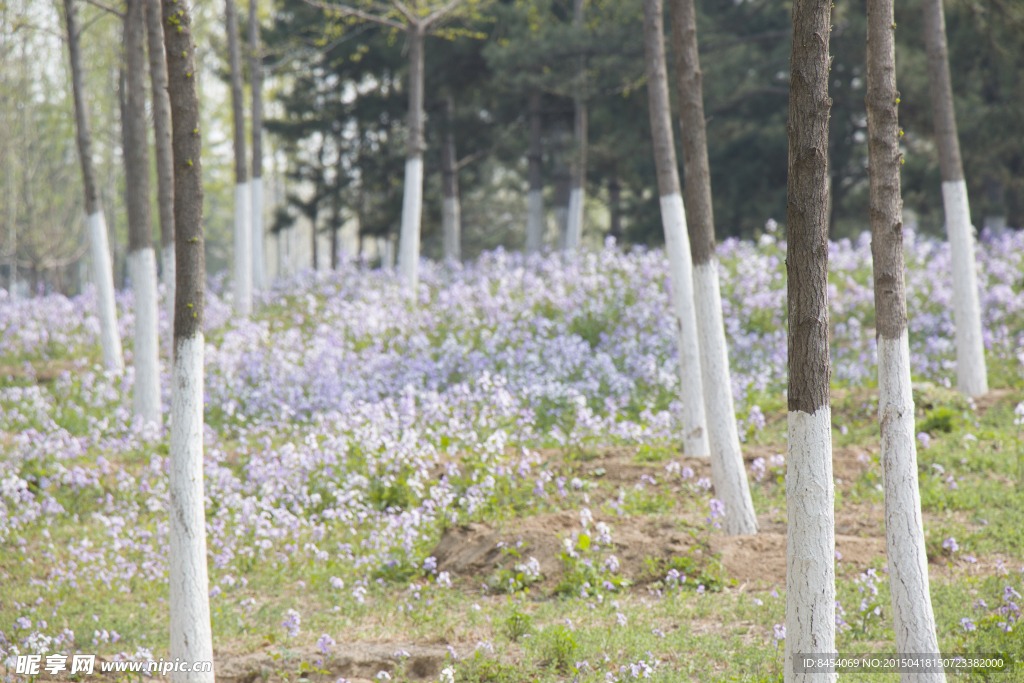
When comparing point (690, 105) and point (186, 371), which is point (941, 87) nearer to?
point (690, 105)

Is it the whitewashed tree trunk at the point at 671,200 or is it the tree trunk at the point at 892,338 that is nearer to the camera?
the tree trunk at the point at 892,338

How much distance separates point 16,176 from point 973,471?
2503 cm

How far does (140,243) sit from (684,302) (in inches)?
273

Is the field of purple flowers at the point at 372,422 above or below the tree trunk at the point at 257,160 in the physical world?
below

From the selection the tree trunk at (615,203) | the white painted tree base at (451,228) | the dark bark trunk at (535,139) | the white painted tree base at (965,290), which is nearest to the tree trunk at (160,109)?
the white painted tree base at (965,290)

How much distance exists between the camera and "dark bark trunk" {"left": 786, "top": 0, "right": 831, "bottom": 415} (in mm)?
3049

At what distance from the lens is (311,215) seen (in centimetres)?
2364

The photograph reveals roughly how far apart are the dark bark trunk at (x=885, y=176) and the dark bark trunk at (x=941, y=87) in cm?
508

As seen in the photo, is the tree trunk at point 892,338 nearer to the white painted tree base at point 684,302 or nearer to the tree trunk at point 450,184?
the white painted tree base at point 684,302

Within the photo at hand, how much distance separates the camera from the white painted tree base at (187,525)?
12.8ft

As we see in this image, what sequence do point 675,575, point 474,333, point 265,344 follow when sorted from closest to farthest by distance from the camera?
point 675,575, point 474,333, point 265,344

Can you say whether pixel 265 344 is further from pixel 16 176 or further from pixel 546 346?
pixel 16 176

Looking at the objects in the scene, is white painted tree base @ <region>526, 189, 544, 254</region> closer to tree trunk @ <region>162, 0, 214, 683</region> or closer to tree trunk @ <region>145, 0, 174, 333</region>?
tree trunk @ <region>145, 0, 174, 333</region>

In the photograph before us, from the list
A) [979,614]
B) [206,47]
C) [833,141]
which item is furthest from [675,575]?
[206,47]
